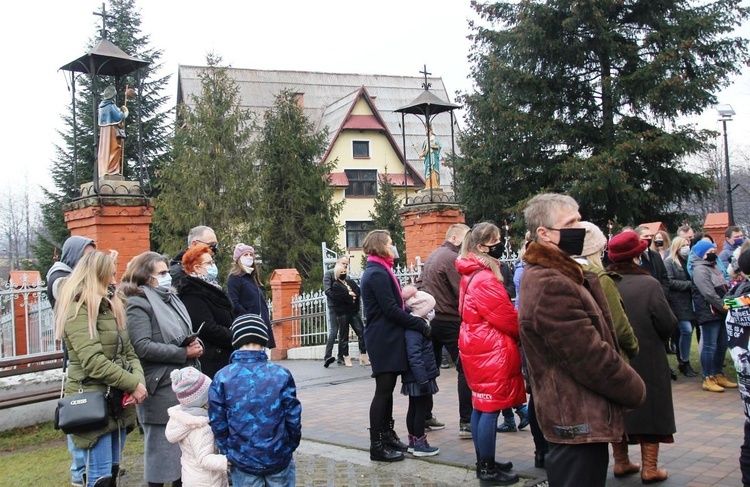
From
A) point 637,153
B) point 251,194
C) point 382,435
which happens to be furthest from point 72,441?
point 251,194

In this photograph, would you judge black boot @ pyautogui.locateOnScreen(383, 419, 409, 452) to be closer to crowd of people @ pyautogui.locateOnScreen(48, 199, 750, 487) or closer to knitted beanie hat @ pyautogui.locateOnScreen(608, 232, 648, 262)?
crowd of people @ pyautogui.locateOnScreen(48, 199, 750, 487)

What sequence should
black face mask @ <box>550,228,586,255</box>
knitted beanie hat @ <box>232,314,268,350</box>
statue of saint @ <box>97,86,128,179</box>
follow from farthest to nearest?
statue of saint @ <box>97,86,128,179</box> < knitted beanie hat @ <box>232,314,268,350</box> < black face mask @ <box>550,228,586,255</box>

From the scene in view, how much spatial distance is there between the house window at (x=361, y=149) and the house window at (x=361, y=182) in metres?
0.88

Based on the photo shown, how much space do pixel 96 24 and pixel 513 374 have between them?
87.3 ft

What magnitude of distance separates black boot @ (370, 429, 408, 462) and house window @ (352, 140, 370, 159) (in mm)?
34371

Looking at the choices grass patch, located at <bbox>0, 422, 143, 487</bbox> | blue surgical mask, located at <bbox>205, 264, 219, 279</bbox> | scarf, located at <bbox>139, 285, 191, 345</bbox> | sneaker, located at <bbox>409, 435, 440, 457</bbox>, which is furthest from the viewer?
grass patch, located at <bbox>0, 422, 143, 487</bbox>

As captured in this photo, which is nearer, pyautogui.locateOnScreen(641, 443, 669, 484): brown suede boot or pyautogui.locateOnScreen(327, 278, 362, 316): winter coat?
pyautogui.locateOnScreen(641, 443, 669, 484): brown suede boot

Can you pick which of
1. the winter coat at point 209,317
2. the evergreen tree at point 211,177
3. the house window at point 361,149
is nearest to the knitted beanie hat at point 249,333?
the winter coat at point 209,317

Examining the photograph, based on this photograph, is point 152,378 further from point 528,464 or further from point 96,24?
point 96,24

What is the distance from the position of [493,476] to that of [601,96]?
1631 cm

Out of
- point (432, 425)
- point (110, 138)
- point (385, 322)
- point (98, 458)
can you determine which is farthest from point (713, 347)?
point (110, 138)

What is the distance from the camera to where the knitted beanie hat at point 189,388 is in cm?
405

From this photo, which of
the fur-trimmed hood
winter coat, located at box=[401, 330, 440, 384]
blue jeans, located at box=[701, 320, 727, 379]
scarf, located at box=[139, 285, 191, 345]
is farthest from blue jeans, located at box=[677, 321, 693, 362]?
scarf, located at box=[139, 285, 191, 345]

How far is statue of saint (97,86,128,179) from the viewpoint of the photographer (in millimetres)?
9727
